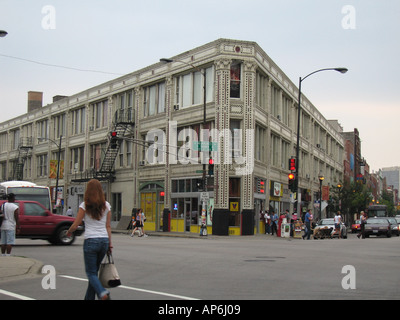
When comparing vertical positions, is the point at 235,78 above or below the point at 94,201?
above

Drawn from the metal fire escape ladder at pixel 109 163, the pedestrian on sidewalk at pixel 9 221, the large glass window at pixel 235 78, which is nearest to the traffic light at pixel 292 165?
the large glass window at pixel 235 78

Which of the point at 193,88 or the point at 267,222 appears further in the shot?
the point at 193,88

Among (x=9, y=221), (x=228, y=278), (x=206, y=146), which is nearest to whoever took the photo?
(x=228, y=278)

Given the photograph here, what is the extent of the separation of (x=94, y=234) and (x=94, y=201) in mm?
471

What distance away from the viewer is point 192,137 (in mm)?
41531

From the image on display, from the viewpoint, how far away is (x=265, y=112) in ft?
143

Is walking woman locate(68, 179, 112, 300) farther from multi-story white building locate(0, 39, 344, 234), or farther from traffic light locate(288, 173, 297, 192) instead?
multi-story white building locate(0, 39, 344, 234)

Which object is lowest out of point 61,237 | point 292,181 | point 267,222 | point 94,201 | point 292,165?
point 61,237

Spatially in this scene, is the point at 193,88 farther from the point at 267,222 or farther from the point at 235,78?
the point at 267,222

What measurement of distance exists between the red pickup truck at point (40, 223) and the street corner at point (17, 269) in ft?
22.2

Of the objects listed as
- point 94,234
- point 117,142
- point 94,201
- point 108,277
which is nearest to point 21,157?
point 117,142

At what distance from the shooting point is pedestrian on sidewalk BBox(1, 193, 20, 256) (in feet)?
52.0

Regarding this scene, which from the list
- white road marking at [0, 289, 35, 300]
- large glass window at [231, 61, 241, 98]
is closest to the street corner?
white road marking at [0, 289, 35, 300]
